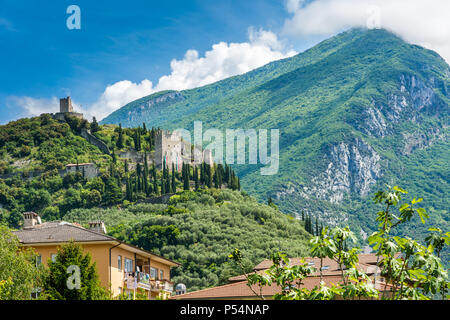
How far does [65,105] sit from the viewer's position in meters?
131

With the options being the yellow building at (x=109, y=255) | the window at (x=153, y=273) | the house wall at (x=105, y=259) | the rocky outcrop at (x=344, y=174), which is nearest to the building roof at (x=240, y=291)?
the yellow building at (x=109, y=255)

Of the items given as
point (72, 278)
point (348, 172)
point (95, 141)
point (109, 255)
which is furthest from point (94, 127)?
point (72, 278)

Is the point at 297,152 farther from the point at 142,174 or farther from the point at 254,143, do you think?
the point at 142,174

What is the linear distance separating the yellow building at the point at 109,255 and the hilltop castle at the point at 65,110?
98717 mm

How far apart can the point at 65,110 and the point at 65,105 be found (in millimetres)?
997

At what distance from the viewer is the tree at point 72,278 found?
22.0 meters

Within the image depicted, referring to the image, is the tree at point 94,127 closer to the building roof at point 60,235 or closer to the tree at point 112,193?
the tree at point 112,193

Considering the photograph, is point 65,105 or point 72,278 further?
point 65,105

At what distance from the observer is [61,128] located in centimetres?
12631

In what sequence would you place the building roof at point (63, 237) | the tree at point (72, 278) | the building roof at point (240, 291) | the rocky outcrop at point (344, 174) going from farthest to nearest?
the rocky outcrop at point (344, 174) < the building roof at point (63, 237) < the building roof at point (240, 291) < the tree at point (72, 278)

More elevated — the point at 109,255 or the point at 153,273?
the point at 109,255

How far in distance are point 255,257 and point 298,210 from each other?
8186 cm

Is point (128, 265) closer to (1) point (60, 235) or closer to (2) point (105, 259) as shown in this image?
(2) point (105, 259)

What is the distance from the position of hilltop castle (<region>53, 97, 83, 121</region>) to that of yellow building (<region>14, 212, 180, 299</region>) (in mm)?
98717
